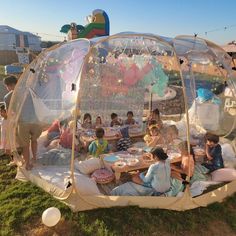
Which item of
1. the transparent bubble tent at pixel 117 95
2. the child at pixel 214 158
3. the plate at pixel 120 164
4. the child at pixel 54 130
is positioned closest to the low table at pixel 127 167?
the plate at pixel 120 164

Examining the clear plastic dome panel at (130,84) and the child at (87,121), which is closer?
the child at (87,121)

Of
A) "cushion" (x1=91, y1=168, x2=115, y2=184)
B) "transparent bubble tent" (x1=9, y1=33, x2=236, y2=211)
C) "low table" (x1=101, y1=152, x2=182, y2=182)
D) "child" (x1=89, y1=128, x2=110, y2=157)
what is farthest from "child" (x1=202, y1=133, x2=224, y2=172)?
"child" (x1=89, y1=128, x2=110, y2=157)

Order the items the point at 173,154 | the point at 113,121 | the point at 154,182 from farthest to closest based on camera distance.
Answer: the point at 113,121, the point at 173,154, the point at 154,182

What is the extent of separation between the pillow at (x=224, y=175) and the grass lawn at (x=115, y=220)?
0.55m

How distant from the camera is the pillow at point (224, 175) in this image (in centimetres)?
545

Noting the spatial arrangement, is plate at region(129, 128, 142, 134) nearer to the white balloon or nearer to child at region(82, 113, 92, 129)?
child at region(82, 113, 92, 129)

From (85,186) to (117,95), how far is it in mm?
3978

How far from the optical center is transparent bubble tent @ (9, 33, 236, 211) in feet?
15.8

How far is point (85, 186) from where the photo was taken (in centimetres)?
478

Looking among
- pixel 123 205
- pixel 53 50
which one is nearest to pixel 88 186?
pixel 123 205

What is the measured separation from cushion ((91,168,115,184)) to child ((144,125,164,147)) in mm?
1469

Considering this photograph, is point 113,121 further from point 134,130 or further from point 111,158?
point 111,158

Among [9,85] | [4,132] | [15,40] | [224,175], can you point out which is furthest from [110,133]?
[15,40]

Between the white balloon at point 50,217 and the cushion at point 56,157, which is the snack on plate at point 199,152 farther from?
the white balloon at point 50,217
